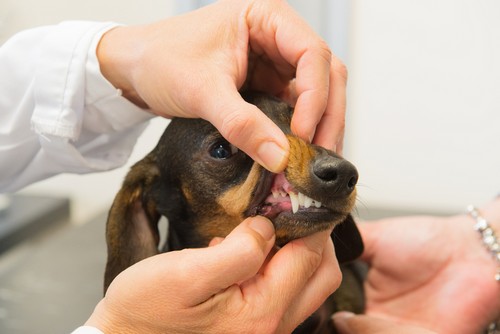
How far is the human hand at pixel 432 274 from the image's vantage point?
1.71m

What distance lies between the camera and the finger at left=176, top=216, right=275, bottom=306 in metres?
0.94

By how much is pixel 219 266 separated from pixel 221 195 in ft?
1.28

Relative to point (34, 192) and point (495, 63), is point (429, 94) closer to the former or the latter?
point (495, 63)

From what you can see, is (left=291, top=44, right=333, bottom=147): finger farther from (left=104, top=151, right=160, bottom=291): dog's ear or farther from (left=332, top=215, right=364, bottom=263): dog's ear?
(left=104, top=151, right=160, bottom=291): dog's ear

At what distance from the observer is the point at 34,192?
123 inches

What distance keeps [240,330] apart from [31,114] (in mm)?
879

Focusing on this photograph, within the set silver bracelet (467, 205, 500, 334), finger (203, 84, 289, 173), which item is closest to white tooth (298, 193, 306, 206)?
finger (203, 84, 289, 173)

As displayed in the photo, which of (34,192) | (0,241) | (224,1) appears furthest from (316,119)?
Result: (34,192)

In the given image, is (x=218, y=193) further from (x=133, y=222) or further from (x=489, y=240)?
(x=489, y=240)

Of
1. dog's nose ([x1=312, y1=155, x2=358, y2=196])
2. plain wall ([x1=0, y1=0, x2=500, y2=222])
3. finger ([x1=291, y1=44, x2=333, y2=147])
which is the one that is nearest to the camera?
dog's nose ([x1=312, y1=155, x2=358, y2=196])

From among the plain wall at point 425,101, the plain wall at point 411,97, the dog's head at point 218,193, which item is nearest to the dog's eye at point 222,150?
the dog's head at point 218,193

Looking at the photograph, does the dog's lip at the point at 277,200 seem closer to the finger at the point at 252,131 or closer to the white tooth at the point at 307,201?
the white tooth at the point at 307,201

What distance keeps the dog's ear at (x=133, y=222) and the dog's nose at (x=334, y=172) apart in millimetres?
557

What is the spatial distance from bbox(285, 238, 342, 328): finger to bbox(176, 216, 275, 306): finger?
0.15 metres
